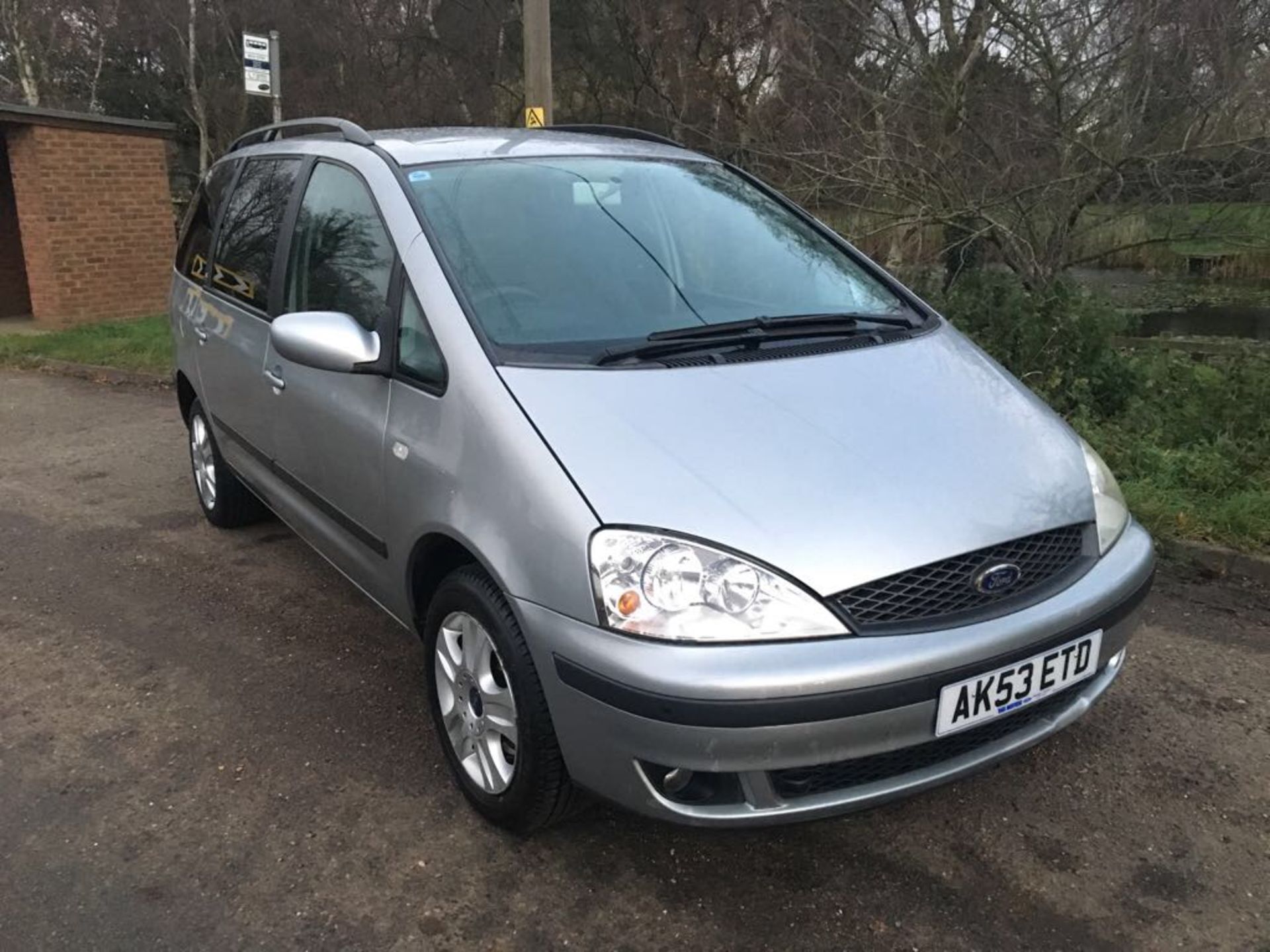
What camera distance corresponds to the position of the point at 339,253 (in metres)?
3.20

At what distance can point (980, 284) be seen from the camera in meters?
6.61

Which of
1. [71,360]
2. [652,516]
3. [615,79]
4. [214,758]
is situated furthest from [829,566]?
[615,79]

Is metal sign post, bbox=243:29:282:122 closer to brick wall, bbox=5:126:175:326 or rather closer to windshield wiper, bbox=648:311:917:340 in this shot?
brick wall, bbox=5:126:175:326

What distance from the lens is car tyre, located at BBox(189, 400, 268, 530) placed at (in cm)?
457

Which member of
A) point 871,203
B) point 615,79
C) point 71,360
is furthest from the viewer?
point 615,79

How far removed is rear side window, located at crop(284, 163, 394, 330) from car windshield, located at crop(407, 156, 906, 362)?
0.66 ft

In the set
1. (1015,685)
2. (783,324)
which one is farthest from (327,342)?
(1015,685)

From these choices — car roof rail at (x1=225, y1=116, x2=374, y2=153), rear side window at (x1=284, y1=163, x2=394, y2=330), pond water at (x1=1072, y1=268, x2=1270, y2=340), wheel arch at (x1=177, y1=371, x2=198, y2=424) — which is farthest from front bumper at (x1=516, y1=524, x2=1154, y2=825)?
pond water at (x1=1072, y1=268, x2=1270, y2=340)

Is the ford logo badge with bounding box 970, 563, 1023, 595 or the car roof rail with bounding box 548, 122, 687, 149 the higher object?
the car roof rail with bounding box 548, 122, 687, 149

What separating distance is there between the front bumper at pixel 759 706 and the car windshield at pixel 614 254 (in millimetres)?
850

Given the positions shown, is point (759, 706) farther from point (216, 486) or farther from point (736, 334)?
point (216, 486)

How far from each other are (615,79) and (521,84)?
3.58 meters

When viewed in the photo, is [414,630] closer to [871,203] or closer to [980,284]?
[980,284]

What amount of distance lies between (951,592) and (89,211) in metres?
11.3
